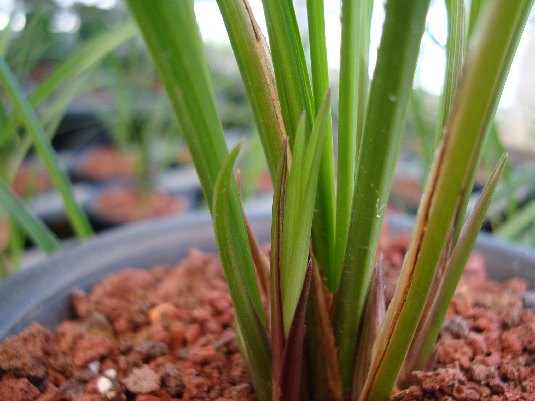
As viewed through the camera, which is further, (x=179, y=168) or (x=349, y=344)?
(x=179, y=168)

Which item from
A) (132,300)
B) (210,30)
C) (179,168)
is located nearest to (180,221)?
(132,300)

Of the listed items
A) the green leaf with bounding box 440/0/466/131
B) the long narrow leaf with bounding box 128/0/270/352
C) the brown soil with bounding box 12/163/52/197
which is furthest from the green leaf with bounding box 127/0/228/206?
the brown soil with bounding box 12/163/52/197

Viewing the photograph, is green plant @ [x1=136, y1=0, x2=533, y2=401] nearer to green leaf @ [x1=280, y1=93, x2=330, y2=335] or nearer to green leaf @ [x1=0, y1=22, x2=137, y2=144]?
green leaf @ [x1=280, y1=93, x2=330, y2=335]

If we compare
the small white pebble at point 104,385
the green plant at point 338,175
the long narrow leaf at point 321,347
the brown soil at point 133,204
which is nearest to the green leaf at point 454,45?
the green plant at point 338,175

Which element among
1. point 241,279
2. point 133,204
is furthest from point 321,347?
point 133,204

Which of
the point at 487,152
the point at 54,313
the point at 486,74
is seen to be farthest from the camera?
the point at 487,152

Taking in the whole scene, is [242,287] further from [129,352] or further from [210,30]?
[210,30]
